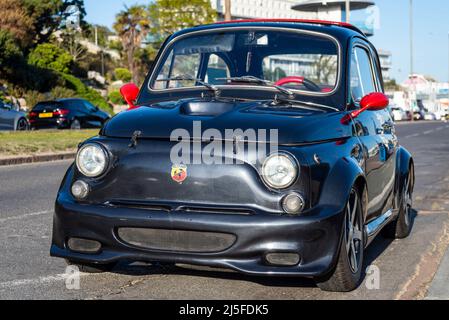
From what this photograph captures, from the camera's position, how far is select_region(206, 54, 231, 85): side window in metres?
5.91

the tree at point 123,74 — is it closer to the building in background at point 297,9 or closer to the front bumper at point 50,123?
the building in background at point 297,9

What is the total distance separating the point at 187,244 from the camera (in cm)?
439

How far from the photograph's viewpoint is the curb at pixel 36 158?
16109 millimetres

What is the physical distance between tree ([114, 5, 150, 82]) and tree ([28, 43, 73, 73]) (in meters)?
13.6

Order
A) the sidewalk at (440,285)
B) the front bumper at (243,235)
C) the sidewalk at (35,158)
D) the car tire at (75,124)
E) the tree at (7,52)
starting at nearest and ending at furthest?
the front bumper at (243,235), the sidewalk at (440,285), the sidewalk at (35,158), the car tire at (75,124), the tree at (7,52)

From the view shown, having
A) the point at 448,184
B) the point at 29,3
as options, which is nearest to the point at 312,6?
the point at 29,3

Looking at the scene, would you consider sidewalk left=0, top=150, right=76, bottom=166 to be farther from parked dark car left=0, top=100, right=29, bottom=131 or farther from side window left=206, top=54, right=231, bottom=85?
side window left=206, top=54, right=231, bottom=85

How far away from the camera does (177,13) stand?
72500 mm

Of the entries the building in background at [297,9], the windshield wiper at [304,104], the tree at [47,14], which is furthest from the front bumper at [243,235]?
the building in background at [297,9]

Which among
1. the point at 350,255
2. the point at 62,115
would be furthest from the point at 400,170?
the point at 62,115

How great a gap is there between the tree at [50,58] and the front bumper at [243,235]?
4802 cm

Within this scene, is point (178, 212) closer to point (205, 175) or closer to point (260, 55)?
point (205, 175)

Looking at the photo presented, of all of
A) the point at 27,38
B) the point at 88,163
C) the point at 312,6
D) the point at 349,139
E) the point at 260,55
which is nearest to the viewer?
the point at 88,163
